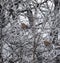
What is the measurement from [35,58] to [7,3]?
2.82ft

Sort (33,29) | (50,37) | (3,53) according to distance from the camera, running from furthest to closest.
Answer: (3,53) < (50,37) < (33,29)

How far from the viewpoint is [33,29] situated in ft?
13.1

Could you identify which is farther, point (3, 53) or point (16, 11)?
point (3, 53)

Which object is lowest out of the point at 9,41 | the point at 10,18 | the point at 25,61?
the point at 25,61

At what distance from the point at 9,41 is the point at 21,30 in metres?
0.24

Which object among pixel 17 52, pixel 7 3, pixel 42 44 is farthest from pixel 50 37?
pixel 7 3

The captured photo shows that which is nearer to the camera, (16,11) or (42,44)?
(16,11)

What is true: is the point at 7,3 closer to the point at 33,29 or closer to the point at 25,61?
the point at 33,29

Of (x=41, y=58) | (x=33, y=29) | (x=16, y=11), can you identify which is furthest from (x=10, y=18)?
(x=41, y=58)

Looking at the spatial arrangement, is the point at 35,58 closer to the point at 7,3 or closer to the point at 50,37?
the point at 50,37

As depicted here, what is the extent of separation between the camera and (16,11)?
13.7 ft

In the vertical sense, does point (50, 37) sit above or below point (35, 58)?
above

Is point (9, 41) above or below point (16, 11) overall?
below

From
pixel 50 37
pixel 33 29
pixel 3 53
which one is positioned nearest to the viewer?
pixel 33 29
